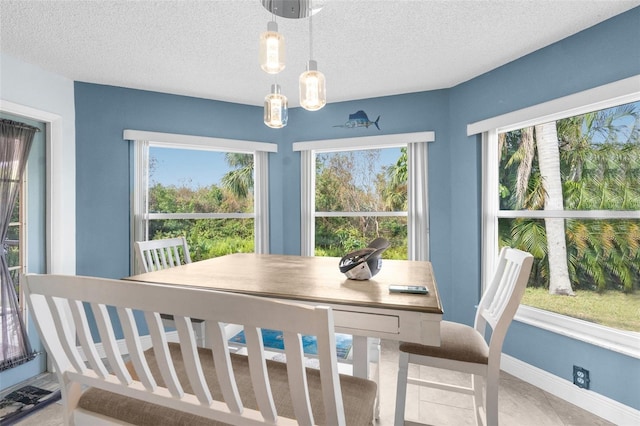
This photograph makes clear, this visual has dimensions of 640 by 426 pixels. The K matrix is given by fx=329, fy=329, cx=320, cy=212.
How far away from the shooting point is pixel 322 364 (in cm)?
70

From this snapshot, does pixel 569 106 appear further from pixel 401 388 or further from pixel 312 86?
pixel 401 388

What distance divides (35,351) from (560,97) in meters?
4.23

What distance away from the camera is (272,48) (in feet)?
4.46

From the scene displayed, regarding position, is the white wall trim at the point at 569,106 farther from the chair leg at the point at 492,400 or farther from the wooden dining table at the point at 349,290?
the chair leg at the point at 492,400

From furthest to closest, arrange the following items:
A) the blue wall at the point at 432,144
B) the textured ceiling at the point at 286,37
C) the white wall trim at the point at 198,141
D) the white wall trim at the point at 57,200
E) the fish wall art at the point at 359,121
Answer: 1. the fish wall art at the point at 359,121
2. the white wall trim at the point at 198,141
3. the white wall trim at the point at 57,200
4. the blue wall at the point at 432,144
5. the textured ceiling at the point at 286,37

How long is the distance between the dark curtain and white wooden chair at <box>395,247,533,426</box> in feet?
8.87

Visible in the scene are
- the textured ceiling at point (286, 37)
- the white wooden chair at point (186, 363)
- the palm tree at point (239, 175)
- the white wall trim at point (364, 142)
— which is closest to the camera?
the white wooden chair at point (186, 363)

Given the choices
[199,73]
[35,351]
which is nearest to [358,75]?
[199,73]

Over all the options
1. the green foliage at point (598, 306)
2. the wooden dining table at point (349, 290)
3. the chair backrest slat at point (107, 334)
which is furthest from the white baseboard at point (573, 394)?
the chair backrest slat at point (107, 334)

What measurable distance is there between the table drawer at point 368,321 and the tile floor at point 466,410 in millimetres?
1052

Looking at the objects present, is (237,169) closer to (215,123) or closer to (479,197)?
(215,123)

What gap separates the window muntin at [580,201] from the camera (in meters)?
2.03

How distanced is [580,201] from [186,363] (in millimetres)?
2578

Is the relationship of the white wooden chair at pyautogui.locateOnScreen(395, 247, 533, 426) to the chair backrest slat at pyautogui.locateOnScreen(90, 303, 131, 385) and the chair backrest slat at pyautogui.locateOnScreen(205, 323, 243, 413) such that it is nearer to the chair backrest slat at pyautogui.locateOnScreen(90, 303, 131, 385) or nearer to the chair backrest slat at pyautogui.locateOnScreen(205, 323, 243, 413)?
the chair backrest slat at pyautogui.locateOnScreen(205, 323, 243, 413)
